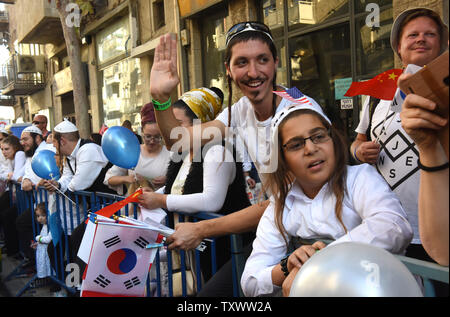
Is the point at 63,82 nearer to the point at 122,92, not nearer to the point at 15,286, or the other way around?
the point at 122,92

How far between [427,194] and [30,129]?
22.7 ft

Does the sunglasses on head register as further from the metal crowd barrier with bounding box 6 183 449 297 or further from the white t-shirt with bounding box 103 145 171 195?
the white t-shirt with bounding box 103 145 171 195

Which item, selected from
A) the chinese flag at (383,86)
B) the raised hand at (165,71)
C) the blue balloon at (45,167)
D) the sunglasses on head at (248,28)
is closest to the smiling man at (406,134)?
the chinese flag at (383,86)

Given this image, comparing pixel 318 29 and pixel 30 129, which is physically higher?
pixel 318 29

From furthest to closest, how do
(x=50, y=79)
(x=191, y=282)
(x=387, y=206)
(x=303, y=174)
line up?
1. (x=50, y=79)
2. (x=191, y=282)
3. (x=303, y=174)
4. (x=387, y=206)

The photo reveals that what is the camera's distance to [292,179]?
1.94 m

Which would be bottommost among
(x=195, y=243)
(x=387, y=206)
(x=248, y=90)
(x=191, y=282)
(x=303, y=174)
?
(x=191, y=282)

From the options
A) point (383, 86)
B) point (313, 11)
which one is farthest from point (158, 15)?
point (383, 86)

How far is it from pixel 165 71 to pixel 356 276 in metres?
1.92

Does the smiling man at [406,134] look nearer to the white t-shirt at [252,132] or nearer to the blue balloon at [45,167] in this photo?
the white t-shirt at [252,132]
